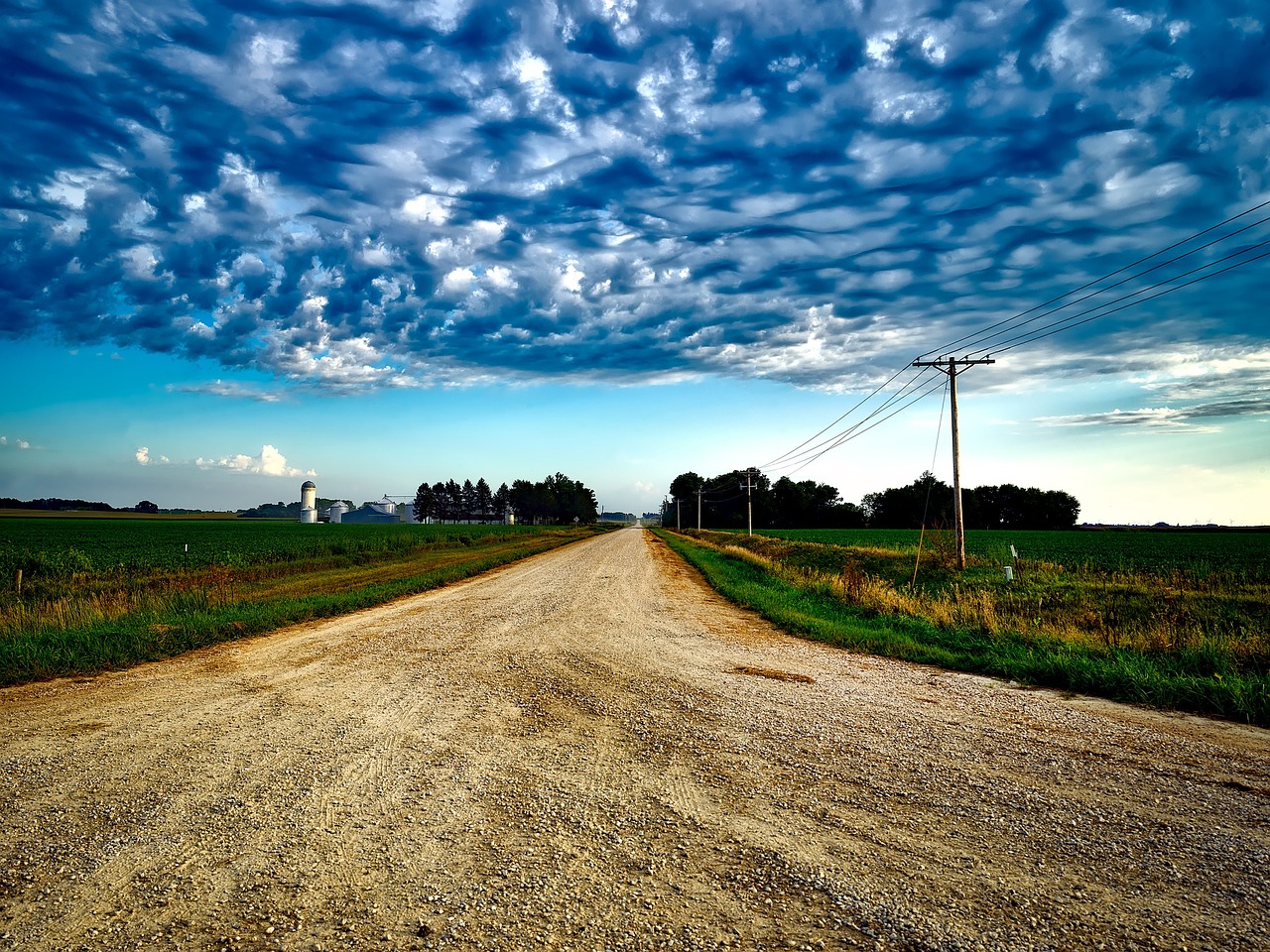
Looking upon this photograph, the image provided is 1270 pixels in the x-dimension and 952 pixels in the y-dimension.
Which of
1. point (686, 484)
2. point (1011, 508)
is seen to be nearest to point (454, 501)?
point (686, 484)

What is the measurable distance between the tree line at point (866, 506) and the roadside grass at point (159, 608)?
83163 millimetres

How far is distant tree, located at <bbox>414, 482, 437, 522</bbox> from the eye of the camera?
17138 centimetres

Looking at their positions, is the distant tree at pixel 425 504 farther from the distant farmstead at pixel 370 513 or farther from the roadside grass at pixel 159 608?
the roadside grass at pixel 159 608

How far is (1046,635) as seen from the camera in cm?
1160

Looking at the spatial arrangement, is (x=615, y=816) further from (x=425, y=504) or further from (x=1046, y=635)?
(x=425, y=504)

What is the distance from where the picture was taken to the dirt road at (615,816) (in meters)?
3.39

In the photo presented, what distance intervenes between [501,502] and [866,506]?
102 m

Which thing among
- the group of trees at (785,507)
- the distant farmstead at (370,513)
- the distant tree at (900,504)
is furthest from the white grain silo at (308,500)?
the distant tree at (900,504)

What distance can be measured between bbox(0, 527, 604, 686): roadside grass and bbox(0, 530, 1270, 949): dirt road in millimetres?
1427

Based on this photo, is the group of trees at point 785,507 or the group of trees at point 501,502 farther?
the group of trees at point 501,502

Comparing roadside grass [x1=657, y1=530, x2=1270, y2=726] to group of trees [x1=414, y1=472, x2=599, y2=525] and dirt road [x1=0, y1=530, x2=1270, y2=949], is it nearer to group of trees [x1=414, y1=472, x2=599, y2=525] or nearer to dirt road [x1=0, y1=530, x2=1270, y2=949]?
dirt road [x1=0, y1=530, x2=1270, y2=949]

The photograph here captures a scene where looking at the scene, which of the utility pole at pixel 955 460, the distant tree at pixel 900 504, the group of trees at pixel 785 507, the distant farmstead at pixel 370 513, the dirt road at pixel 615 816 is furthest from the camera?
the distant farmstead at pixel 370 513

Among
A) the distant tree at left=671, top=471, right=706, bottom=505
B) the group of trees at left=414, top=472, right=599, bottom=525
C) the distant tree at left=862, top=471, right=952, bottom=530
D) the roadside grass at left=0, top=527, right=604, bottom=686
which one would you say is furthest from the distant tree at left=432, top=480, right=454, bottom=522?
the roadside grass at left=0, top=527, right=604, bottom=686

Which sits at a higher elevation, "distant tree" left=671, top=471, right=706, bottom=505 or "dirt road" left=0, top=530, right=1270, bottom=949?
"distant tree" left=671, top=471, right=706, bottom=505
